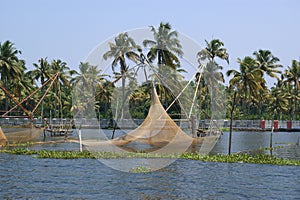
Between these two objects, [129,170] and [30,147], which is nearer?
[129,170]

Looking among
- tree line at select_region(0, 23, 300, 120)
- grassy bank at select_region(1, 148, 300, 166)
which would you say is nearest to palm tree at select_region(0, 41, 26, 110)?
→ tree line at select_region(0, 23, 300, 120)

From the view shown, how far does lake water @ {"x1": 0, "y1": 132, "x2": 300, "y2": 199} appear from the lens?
1870 centimetres


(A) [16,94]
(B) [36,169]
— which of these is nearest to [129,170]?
(B) [36,169]

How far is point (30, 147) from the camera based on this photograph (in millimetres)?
36250

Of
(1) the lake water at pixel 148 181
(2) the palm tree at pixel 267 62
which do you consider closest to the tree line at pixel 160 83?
(2) the palm tree at pixel 267 62

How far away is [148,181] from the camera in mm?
21641

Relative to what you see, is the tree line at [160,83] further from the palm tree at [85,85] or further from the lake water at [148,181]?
the lake water at [148,181]

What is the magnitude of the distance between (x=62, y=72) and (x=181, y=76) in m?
21.0

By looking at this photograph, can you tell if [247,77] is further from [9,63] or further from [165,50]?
[9,63]

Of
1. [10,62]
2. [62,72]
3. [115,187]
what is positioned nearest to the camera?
[115,187]

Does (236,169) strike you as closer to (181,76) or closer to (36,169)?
(36,169)

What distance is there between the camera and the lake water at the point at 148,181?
18.7 meters

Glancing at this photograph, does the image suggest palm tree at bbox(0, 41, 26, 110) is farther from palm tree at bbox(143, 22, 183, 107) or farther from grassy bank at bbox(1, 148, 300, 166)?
grassy bank at bbox(1, 148, 300, 166)

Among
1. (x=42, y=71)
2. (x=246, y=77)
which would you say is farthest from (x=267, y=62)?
(x=42, y=71)
